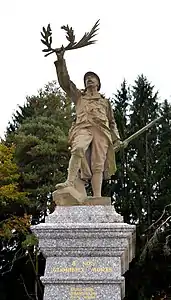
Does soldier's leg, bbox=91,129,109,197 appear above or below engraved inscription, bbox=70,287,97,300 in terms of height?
above

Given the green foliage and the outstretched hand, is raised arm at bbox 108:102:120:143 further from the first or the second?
the green foliage

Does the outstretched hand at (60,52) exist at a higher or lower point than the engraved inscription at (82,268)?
higher

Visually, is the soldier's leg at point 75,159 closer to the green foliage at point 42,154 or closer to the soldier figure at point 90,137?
the soldier figure at point 90,137

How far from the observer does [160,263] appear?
818 inches

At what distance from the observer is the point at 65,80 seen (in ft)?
24.8

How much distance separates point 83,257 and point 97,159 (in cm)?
155

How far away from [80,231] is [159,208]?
53.8ft

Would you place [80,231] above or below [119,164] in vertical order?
below

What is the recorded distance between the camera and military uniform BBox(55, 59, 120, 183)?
732 cm

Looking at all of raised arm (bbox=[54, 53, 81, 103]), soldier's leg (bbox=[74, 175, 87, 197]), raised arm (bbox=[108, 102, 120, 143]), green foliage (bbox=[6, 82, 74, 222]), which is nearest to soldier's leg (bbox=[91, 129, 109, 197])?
soldier's leg (bbox=[74, 175, 87, 197])

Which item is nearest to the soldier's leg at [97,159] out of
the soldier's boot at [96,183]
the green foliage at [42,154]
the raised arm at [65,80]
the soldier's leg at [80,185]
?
the soldier's boot at [96,183]

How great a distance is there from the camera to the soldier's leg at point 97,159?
23.9 feet

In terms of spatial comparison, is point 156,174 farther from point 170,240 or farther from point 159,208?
point 170,240

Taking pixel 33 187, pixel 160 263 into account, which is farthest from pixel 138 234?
pixel 33 187
